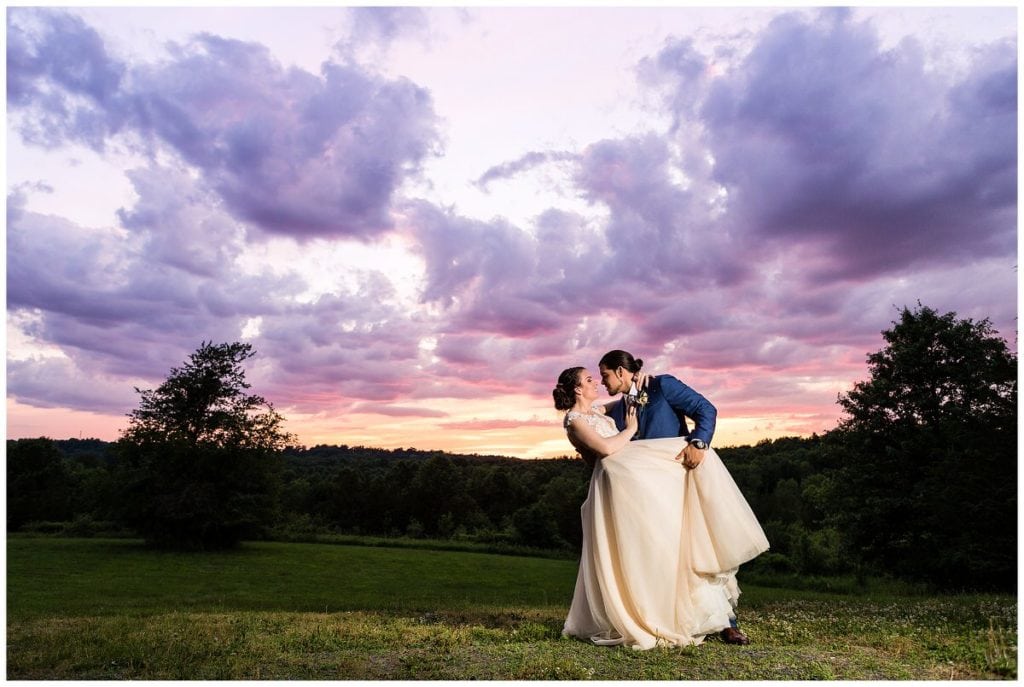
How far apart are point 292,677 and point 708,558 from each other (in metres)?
4.99

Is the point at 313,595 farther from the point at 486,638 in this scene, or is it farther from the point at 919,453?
the point at 919,453

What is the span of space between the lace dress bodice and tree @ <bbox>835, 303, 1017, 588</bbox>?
80.8ft

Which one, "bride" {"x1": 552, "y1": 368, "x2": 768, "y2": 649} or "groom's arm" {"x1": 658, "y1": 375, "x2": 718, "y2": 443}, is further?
"groom's arm" {"x1": 658, "y1": 375, "x2": 718, "y2": 443}

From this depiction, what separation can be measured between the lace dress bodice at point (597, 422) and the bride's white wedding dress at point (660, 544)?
0.06 feet

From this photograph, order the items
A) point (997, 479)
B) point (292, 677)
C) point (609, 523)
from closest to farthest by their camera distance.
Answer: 1. point (292, 677)
2. point (609, 523)
3. point (997, 479)

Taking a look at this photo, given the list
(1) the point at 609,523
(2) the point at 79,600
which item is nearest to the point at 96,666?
(1) the point at 609,523

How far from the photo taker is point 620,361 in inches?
354

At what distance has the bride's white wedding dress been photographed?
8.73m

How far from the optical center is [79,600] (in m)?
23.1

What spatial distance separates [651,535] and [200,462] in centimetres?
3666

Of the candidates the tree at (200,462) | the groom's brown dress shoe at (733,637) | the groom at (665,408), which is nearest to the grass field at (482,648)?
the groom's brown dress shoe at (733,637)

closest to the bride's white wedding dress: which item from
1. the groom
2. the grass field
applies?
the groom

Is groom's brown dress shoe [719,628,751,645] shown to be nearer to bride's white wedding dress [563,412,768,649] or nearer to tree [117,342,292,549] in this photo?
bride's white wedding dress [563,412,768,649]

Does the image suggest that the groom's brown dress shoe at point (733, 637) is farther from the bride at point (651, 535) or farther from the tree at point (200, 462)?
the tree at point (200, 462)
